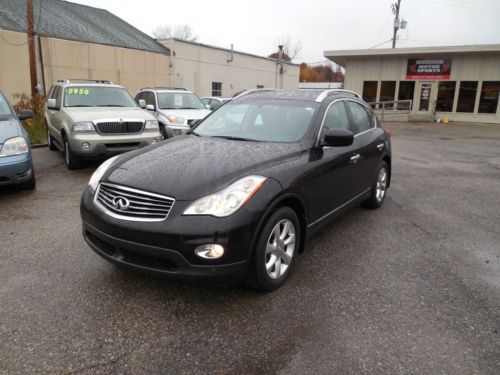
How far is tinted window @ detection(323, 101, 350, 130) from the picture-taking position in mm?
4215

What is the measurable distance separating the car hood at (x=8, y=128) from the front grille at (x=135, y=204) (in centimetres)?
344

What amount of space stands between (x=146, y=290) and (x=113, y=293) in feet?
0.88

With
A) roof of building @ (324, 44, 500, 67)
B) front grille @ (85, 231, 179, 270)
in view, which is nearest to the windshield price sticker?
front grille @ (85, 231, 179, 270)

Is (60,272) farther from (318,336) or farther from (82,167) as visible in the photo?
(82,167)

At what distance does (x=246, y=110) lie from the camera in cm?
458

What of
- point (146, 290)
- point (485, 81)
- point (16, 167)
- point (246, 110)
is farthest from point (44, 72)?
point (485, 81)

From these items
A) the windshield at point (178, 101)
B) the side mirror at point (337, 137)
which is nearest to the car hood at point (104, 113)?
the windshield at point (178, 101)

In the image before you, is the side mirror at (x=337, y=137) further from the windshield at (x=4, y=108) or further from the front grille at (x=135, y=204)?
the windshield at (x=4, y=108)

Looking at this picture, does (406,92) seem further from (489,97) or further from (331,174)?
(331,174)

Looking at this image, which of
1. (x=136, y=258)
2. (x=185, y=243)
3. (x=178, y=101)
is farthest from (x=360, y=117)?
(x=178, y=101)

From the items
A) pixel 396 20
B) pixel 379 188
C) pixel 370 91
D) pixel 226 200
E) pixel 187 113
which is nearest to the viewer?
pixel 226 200

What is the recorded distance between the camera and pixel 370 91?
24922mm

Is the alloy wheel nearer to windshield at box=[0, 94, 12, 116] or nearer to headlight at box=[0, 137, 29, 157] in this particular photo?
headlight at box=[0, 137, 29, 157]

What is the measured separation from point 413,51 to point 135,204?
23.4 m
